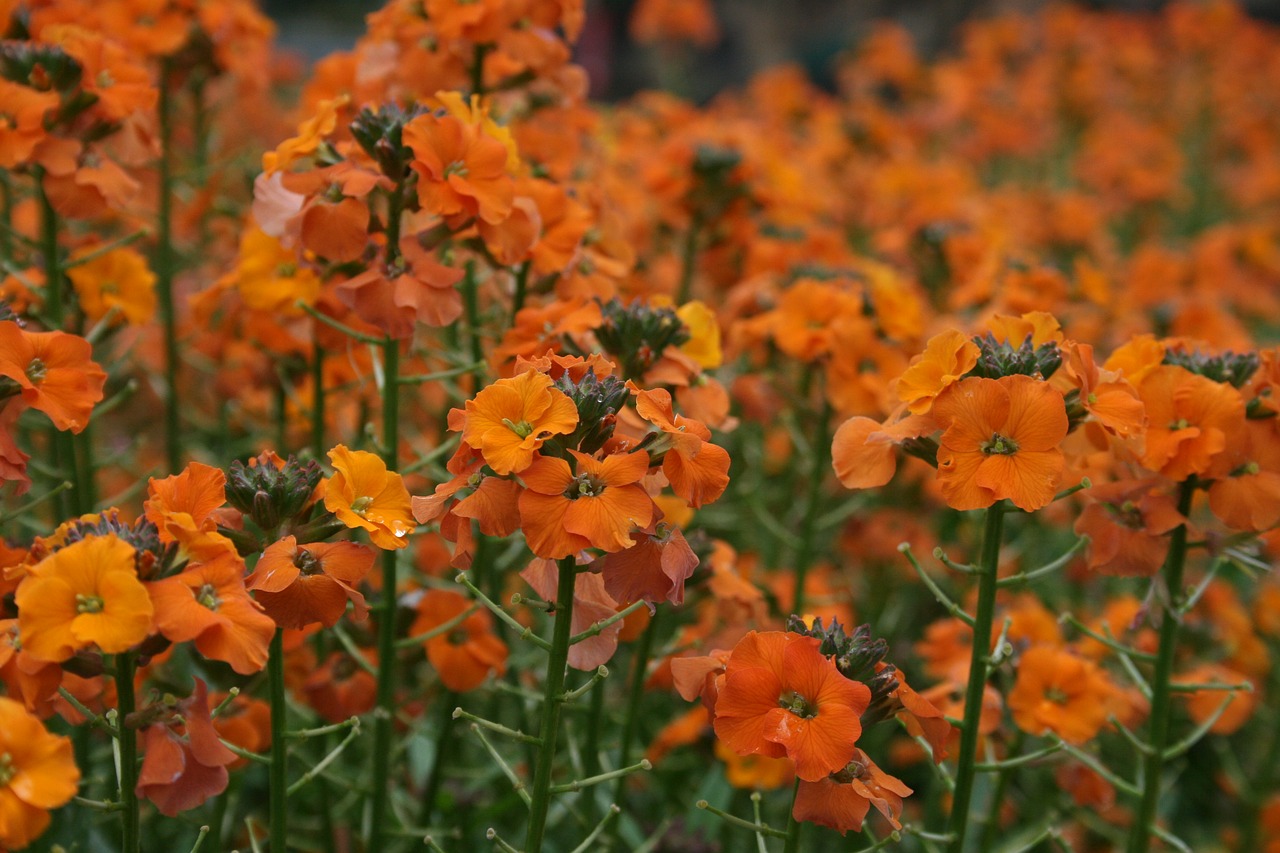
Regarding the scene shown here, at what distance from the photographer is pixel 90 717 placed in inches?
65.0

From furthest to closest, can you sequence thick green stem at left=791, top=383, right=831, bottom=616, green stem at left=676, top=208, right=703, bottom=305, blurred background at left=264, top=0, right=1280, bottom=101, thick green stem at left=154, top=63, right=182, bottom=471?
blurred background at left=264, top=0, right=1280, bottom=101, green stem at left=676, top=208, right=703, bottom=305, thick green stem at left=154, top=63, right=182, bottom=471, thick green stem at left=791, top=383, right=831, bottom=616

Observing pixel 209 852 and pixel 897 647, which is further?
pixel 897 647

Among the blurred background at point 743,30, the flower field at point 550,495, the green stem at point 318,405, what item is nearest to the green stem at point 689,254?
the flower field at point 550,495

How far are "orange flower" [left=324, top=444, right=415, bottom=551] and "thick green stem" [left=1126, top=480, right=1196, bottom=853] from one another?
1.34 metres

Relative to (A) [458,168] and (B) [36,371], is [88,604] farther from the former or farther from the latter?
(A) [458,168]

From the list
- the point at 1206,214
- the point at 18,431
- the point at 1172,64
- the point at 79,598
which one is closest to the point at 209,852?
the point at 79,598

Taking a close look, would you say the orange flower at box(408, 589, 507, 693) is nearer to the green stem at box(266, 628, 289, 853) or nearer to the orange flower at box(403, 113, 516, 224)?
the green stem at box(266, 628, 289, 853)

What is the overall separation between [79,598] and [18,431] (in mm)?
1946

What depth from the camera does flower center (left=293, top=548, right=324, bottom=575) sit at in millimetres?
1640

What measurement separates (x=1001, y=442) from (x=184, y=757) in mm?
1261

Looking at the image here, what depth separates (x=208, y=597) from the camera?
150 cm

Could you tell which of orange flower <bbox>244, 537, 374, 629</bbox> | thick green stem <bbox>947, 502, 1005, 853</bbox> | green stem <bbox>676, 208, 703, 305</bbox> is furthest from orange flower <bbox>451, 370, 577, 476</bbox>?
green stem <bbox>676, 208, 703, 305</bbox>

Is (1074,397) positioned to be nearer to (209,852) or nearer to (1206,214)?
(209,852)

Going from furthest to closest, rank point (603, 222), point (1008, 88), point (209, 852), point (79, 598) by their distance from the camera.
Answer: point (1008, 88) → point (603, 222) → point (209, 852) → point (79, 598)
